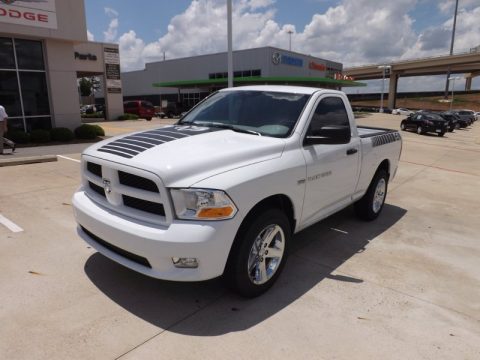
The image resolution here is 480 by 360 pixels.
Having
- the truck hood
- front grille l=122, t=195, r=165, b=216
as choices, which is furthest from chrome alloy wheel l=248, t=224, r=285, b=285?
front grille l=122, t=195, r=165, b=216

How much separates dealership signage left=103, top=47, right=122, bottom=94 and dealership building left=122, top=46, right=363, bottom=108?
32.0 feet

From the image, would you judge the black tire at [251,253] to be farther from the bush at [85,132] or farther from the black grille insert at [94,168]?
the bush at [85,132]

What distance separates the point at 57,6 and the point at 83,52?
61.6 feet

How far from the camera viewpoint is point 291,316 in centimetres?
323

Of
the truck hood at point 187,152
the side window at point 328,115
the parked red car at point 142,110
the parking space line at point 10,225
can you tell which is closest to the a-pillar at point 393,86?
the parked red car at point 142,110

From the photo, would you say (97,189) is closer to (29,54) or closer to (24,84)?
(24,84)

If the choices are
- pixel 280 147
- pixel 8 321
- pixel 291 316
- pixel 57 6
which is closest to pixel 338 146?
pixel 280 147

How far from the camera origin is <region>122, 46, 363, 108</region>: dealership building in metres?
40.9

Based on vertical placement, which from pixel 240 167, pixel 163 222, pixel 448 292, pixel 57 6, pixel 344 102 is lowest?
pixel 448 292

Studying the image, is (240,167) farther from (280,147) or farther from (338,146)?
(338,146)

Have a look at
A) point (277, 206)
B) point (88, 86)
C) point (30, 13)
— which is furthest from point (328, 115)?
point (88, 86)

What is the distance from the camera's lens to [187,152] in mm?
3215

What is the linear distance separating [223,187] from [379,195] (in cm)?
395

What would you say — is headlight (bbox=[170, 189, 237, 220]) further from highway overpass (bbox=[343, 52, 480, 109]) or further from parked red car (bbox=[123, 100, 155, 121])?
highway overpass (bbox=[343, 52, 480, 109])
